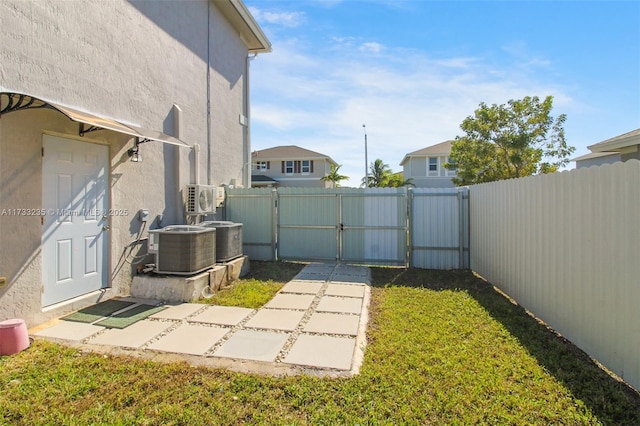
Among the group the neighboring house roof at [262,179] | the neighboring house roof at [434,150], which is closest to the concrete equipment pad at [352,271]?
the neighboring house roof at [434,150]

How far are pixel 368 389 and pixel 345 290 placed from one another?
3.34 metres

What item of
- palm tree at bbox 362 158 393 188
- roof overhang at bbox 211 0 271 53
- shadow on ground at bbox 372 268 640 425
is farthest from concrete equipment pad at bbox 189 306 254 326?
palm tree at bbox 362 158 393 188

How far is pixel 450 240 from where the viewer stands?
7949 mm

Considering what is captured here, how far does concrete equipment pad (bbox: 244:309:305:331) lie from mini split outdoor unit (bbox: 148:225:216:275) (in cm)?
148

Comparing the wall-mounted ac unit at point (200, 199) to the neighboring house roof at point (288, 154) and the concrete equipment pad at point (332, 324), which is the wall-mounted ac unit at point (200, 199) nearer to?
the concrete equipment pad at point (332, 324)

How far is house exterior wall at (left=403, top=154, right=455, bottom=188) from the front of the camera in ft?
89.1

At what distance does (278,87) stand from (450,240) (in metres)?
7.77

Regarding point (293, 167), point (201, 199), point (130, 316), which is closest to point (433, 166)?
point (293, 167)

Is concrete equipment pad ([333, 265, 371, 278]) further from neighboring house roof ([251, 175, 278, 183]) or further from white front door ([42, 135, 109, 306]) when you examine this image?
neighboring house roof ([251, 175, 278, 183])

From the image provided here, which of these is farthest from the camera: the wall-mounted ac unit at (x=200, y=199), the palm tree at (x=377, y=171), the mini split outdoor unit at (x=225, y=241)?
the palm tree at (x=377, y=171)

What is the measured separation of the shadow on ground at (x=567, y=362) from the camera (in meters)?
2.51

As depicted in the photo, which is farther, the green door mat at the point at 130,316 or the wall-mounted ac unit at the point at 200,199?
the wall-mounted ac unit at the point at 200,199

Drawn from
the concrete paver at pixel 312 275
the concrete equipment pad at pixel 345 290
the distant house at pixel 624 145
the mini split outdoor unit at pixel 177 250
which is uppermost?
the distant house at pixel 624 145

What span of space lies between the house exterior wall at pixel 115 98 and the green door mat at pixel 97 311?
14cm
